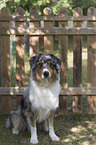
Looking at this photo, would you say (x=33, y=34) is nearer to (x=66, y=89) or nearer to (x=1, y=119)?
(x=66, y=89)

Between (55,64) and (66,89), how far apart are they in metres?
1.40

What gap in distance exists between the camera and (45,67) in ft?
10.4

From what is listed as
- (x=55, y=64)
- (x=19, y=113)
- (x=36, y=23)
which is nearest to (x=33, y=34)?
(x=36, y=23)

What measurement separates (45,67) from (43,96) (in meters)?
0.55

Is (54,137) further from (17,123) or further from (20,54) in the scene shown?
(20,54)

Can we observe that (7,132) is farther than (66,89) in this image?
No

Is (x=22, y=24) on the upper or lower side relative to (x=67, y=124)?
upper

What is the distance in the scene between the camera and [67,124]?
420 cm

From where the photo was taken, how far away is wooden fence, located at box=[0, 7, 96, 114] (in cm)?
441

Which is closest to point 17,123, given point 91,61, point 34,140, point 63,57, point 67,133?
point 34,140

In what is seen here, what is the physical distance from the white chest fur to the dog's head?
0.13 meters

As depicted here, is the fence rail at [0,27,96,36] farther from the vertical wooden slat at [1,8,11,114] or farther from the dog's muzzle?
the dog's muzzle

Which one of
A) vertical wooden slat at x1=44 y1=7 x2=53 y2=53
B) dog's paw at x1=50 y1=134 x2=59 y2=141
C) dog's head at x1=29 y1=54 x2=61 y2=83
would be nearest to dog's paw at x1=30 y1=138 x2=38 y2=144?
dog's paw at x1=50 y1=134 x2=59 y2=141

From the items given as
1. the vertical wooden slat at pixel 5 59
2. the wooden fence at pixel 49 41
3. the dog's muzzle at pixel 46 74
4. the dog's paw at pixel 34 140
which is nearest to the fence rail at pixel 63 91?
the wooden fence at pixel 49 41
